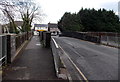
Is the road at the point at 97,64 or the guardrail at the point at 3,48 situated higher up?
the guardrail at the point at 3,48

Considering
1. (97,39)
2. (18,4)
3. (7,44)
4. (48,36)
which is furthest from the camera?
(97,39)

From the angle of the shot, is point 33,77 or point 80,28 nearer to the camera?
point 33,77

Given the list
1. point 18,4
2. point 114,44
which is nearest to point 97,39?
point 114,44

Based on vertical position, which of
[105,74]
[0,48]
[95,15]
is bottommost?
[105,74]

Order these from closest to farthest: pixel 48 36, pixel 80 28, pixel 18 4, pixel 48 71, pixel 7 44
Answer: pixel 48 71 → pixel 7 44 → pixel 18 4 → pixel 48 36 → pixel 80 28

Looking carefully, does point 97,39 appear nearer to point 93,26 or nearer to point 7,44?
point 7,44

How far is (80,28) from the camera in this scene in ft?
176

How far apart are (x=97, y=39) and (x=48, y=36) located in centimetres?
1192

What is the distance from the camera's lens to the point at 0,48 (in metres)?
5.95

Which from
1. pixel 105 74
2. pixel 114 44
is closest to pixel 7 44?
pixel 105 74

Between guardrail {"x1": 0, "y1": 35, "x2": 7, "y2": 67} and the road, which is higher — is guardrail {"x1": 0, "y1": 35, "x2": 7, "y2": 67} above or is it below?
above

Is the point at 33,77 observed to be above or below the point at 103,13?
below

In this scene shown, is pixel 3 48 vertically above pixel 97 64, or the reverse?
pixel 3 48

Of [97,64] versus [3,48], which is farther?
[97,64]
